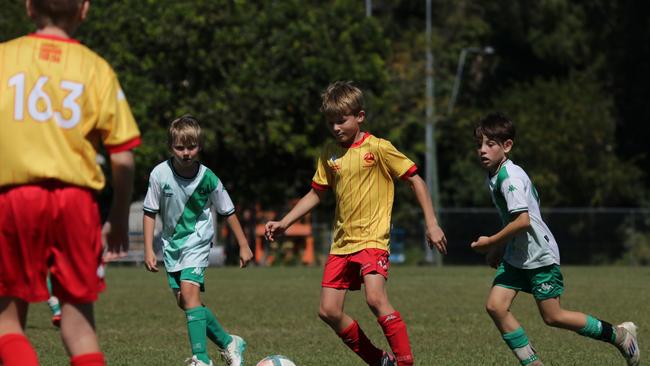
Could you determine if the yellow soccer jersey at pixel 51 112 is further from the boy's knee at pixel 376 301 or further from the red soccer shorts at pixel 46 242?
the boy's knee at pixel 376 301

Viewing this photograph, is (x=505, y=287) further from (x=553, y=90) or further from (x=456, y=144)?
(x=456, y=144)

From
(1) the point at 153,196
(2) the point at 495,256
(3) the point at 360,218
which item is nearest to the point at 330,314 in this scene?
(3) the point at 360,218

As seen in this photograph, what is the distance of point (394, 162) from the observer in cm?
812

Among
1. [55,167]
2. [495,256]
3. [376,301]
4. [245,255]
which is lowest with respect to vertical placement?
[376,301]

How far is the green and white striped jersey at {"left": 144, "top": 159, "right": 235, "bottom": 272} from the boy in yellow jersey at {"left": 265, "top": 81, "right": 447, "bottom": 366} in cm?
66

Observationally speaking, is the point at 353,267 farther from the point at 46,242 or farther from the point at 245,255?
the point at 46,242

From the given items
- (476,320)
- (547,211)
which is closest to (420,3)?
→ (547,211)

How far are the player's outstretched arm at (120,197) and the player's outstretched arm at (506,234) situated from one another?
2.82 metres

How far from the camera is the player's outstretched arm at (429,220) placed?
7.60 m

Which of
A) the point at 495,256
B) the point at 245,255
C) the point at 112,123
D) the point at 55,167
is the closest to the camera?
the point at 55,167

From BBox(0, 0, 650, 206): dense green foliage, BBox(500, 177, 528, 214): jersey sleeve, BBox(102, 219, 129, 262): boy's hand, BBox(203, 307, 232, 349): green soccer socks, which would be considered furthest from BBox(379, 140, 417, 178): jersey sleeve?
BBox(0, 0, 650, 206): dense green foliage

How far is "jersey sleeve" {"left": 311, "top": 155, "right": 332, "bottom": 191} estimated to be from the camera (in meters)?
8.32

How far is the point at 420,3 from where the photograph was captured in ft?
169

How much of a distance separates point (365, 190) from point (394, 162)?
26cm
